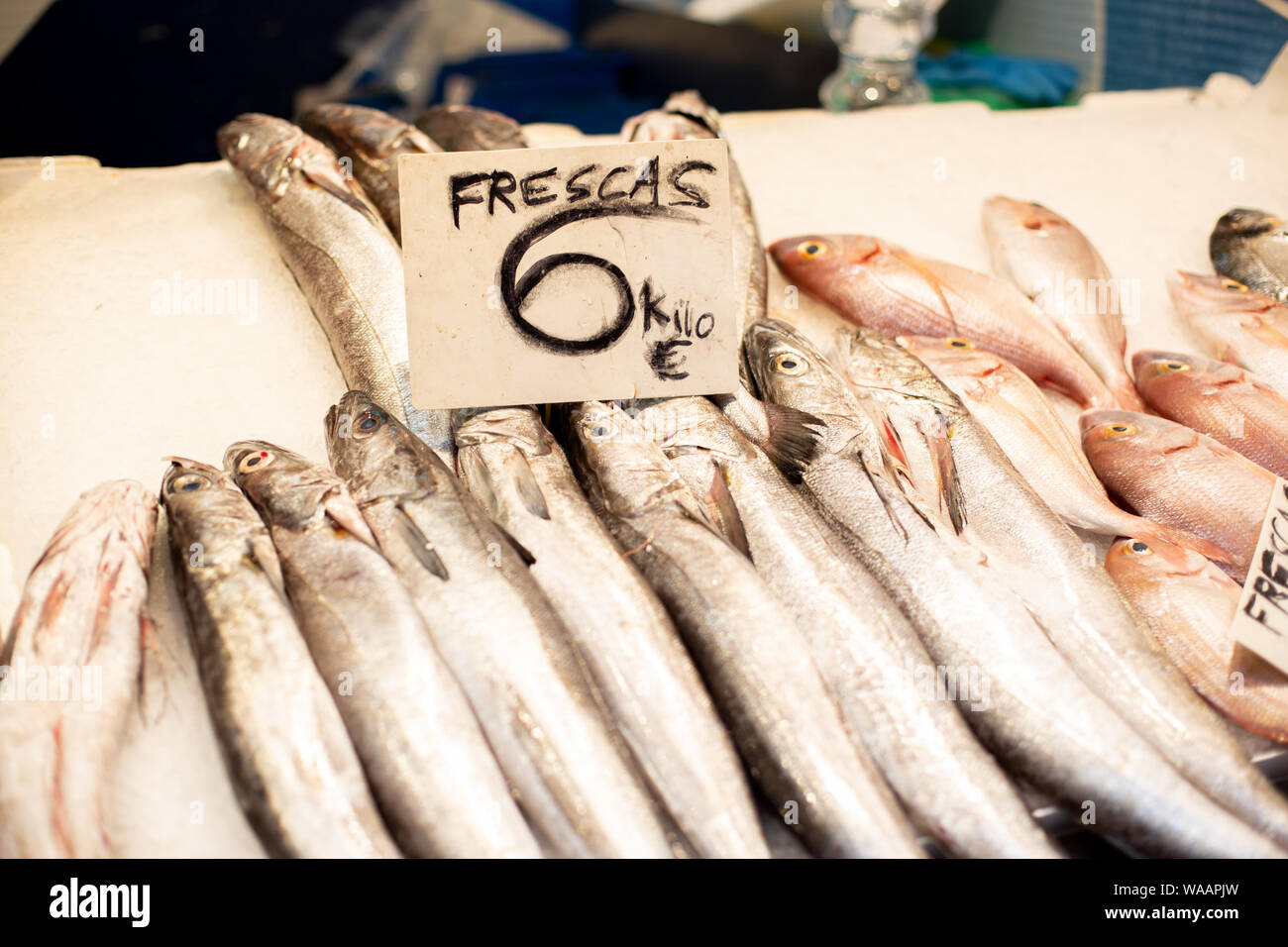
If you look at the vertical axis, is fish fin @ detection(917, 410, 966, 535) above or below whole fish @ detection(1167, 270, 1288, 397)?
below

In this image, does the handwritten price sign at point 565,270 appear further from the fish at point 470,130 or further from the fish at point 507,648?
the fish at point 470,130

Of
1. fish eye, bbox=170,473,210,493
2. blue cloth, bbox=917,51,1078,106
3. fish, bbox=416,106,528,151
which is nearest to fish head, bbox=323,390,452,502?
fish eye, bbox=170,473,210,493

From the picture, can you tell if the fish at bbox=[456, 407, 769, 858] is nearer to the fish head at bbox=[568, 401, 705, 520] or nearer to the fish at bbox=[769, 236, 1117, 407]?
the fish head at bbox=[568, 401, 705, 520]

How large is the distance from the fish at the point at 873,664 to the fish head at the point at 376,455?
18.1 inches

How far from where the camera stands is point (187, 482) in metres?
1.63

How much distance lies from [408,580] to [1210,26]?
205 inches

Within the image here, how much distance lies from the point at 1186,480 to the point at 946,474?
1.77 ft

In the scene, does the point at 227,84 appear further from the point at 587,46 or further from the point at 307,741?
the point at 307,741

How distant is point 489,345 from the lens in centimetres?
174

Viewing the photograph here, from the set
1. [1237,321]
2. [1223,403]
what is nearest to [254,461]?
[1223,403]

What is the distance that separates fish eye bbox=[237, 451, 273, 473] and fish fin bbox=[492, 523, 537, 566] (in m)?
0.48

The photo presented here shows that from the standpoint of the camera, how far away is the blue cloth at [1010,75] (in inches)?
197

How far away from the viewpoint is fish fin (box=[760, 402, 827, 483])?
1.80m

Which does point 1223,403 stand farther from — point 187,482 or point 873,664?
point 187,482
